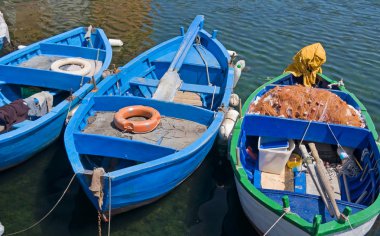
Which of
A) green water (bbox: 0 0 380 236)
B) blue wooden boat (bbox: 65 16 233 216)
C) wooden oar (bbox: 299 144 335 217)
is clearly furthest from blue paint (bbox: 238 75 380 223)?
green water (bbox: 0 0 380 236)

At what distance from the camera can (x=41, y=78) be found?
8922 mm

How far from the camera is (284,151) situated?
7.19 meters

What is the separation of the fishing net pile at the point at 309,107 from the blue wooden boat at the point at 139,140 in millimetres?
1031

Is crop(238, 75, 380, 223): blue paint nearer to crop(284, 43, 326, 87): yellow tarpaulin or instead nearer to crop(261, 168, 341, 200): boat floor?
crop(261, 168, 341, 200): boat floor

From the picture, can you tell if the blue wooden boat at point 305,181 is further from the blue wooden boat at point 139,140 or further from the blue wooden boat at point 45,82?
the blue wooden boat at point 45,82

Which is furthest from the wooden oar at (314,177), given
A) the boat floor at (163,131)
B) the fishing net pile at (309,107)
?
the boat floor at (163,131)

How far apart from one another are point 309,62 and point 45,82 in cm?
670

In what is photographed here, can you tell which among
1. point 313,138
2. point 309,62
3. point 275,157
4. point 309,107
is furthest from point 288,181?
point 309,62

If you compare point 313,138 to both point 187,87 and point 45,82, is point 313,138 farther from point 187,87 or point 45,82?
point 45,82

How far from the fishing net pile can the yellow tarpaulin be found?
1.59 m

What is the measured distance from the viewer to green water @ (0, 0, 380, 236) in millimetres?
7082

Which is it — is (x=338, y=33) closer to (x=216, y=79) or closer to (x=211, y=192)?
(x=216, y=79)

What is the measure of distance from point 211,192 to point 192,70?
4.17 meters

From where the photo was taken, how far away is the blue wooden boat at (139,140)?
20.1 ft
